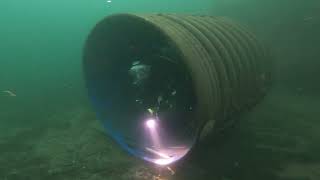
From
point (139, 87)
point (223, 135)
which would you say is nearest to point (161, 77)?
point (139, 87)

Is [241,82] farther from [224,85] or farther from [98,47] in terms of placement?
[98,47]

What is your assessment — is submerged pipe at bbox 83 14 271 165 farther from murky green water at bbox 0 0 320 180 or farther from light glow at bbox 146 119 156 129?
murky green water at bbox 0 0 320 180

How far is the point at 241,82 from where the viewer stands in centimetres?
543

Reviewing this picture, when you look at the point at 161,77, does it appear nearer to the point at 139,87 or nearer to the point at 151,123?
the point at 139,87

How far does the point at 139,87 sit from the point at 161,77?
42 cm

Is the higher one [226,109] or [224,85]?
[224,85]

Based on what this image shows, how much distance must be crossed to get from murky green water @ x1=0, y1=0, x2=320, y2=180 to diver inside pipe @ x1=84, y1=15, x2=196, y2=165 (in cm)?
48

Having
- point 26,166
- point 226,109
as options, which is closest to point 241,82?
point 226,109

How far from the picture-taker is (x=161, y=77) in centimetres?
677

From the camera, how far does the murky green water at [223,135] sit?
5.31 m

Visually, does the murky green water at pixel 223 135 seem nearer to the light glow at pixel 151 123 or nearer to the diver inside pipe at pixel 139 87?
the diver inside pipe at pixel 139 87

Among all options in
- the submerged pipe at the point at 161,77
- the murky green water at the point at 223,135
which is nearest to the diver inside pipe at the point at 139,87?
the submerged pipe at the point at 161,77

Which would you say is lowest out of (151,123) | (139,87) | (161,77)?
(151,123)

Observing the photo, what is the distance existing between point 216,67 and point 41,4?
108 ft
